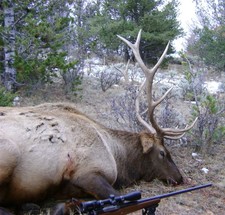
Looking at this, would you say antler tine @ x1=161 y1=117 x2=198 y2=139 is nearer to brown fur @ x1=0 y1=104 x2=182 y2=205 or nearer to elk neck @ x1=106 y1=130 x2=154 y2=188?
elk neck @ x1=106 y1=130 x2=154 y2=188

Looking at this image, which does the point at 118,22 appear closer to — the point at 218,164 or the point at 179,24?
the point at 179,24

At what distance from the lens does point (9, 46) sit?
948 cm

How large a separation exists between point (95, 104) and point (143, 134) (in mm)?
5369

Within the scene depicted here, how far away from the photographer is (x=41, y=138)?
4.10 metres

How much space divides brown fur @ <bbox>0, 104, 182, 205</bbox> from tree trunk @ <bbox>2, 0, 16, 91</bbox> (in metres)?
5.10

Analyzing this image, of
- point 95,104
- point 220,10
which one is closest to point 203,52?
point 220,10

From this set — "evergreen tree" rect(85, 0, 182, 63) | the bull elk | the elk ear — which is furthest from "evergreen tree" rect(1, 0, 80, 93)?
"evergreen tree" rect(85, 0, 182, 63)

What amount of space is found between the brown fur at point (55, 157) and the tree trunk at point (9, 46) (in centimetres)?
510

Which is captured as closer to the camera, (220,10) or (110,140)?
(110,140)

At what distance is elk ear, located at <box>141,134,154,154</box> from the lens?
5082mm

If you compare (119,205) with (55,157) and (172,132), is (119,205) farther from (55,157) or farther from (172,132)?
(172,132)

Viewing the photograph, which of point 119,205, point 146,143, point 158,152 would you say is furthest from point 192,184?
point 119,205

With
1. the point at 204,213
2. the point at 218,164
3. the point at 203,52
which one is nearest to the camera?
the point at 204,213

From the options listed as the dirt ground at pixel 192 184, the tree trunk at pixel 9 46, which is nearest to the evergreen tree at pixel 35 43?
the tree trunk at pixel 9 46
